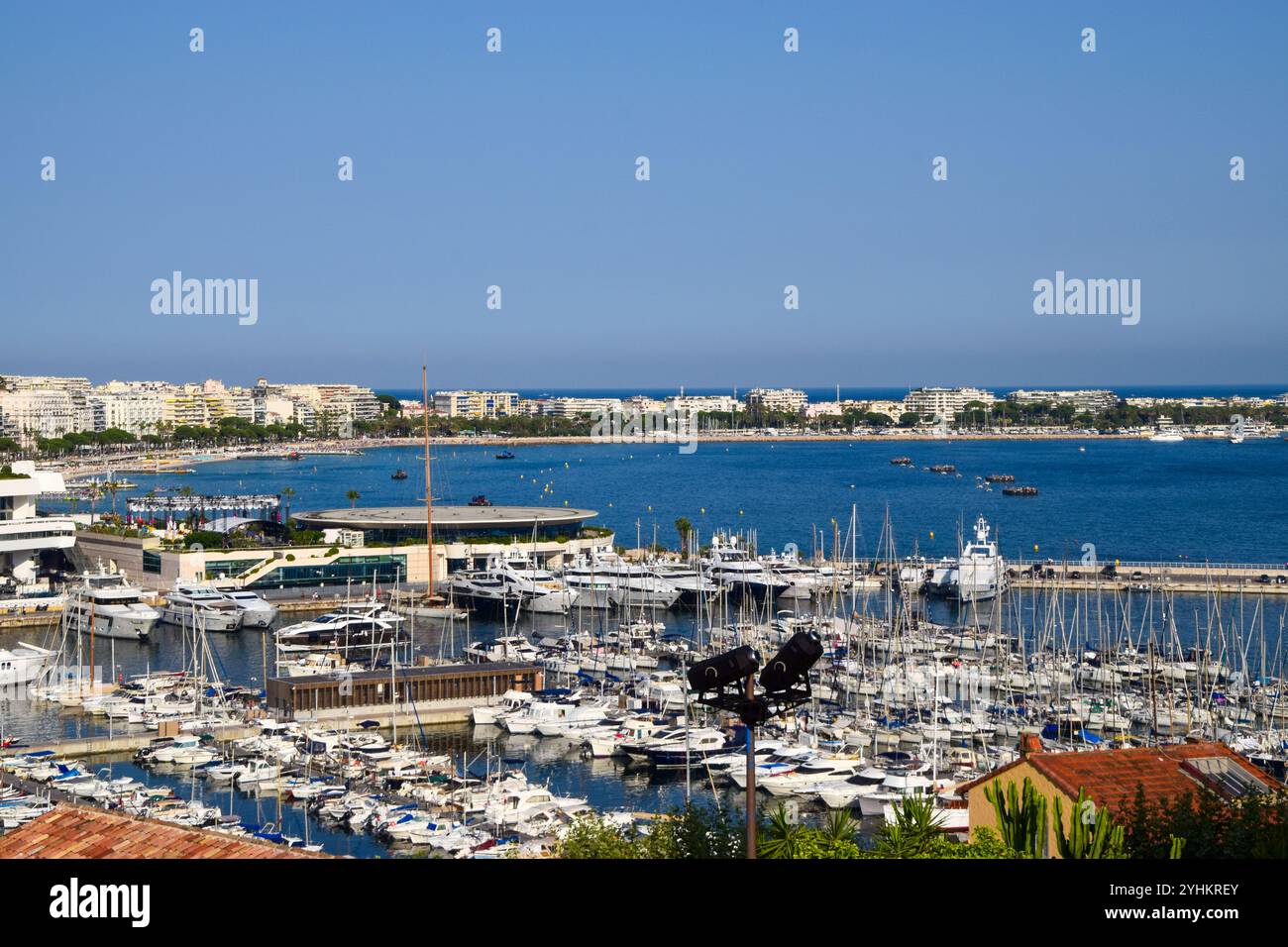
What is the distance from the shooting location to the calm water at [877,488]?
33.1 m

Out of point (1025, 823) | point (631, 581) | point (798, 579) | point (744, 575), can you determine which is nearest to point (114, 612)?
point (631, 581)

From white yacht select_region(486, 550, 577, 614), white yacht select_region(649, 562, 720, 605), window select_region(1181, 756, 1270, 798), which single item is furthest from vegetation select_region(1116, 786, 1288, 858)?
white yacht select_region(486, 550, 577, 614)

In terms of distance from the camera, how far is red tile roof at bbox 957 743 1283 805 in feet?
17.2

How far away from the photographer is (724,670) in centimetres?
339

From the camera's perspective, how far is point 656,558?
2391 centimetres

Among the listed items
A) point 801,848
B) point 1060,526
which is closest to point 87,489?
point 1060,526

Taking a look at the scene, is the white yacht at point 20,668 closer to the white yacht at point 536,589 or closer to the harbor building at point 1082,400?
the white yacht at point 536,589

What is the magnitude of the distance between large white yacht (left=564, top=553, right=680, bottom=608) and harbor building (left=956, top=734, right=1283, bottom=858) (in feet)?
47.3

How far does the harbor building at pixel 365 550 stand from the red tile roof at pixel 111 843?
15702mm

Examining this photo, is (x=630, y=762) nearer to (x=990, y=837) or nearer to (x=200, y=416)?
(x=990, y=837)

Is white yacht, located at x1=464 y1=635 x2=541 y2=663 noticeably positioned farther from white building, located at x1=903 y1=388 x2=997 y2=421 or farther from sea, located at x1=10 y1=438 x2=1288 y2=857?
white building, located at x1=903 y1=388 x2=997 y2=421
